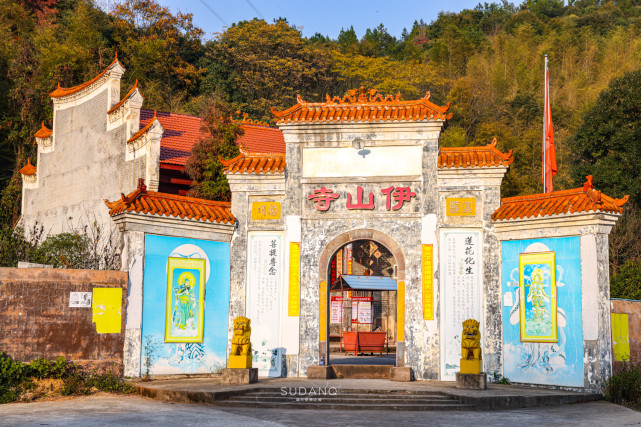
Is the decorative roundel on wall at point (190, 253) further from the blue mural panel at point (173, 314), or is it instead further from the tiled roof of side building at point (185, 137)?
the tiled roof of side building at point (185, 137)

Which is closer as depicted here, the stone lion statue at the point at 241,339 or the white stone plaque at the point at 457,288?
the stone lion statue at the point at 241,339

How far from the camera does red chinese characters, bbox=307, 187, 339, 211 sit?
13.3 meters

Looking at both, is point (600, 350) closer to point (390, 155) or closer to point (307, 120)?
point (390, 155)

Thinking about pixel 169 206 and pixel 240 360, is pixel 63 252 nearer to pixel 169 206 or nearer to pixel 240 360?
pixel 169 206

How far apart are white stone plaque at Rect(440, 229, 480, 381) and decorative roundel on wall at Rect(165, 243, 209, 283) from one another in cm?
453

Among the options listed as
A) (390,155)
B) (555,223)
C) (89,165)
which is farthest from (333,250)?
(89,165)

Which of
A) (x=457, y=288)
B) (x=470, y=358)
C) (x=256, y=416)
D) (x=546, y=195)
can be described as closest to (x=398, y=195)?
(x=457, y=288)

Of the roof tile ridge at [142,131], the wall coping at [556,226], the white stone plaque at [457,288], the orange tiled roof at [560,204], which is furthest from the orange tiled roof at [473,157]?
the roof tile ridge at [142,131]

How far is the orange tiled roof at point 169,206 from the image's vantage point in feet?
39.9

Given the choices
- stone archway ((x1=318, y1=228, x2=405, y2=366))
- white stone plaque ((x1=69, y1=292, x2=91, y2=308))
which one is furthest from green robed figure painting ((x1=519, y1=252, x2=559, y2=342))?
white stone plaque ((x1=69, y1=292, x2=91, y2=308))

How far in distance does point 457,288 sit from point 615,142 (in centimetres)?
1281

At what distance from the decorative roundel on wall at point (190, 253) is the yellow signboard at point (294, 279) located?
5.36 feet

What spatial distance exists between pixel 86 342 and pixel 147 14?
85.8 feet

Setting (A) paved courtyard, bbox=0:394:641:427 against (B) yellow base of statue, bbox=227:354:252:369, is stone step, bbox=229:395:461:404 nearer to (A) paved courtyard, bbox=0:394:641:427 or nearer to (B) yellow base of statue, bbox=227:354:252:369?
(A) paved courtyard, bbox=0:394:641:427
